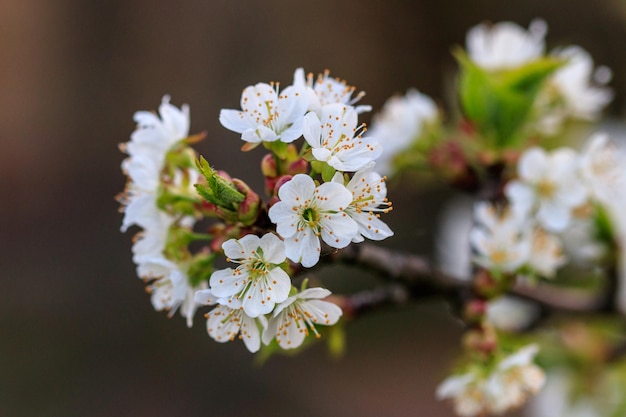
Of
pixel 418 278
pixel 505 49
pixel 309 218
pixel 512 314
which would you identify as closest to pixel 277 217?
pixel 309 218

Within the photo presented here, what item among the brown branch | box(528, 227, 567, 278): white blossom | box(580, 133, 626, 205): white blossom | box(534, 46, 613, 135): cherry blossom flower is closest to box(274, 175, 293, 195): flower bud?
the brown branch

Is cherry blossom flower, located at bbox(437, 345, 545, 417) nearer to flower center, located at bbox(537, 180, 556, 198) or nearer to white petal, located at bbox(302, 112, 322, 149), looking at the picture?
flower center, located at bbox(537, 180, 556, 198)

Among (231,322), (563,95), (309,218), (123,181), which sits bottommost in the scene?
(231,322)

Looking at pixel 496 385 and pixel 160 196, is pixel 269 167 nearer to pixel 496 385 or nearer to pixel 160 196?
pixel 160 196

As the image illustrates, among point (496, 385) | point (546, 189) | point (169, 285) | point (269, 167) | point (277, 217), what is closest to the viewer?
point (277, 217)

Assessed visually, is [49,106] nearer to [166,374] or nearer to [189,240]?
[166,374]

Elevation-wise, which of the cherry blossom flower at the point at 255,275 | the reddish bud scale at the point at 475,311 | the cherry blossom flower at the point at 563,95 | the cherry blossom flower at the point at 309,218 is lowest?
the cherry blossom flower at the point at 255,275

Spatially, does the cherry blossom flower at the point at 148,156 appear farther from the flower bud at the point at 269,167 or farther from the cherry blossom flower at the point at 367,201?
the cherry blossom flower at the point at 367,201

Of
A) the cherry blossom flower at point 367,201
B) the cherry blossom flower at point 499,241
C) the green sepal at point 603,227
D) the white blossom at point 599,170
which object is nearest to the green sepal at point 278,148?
the cherry blossom flower at point 367,201
